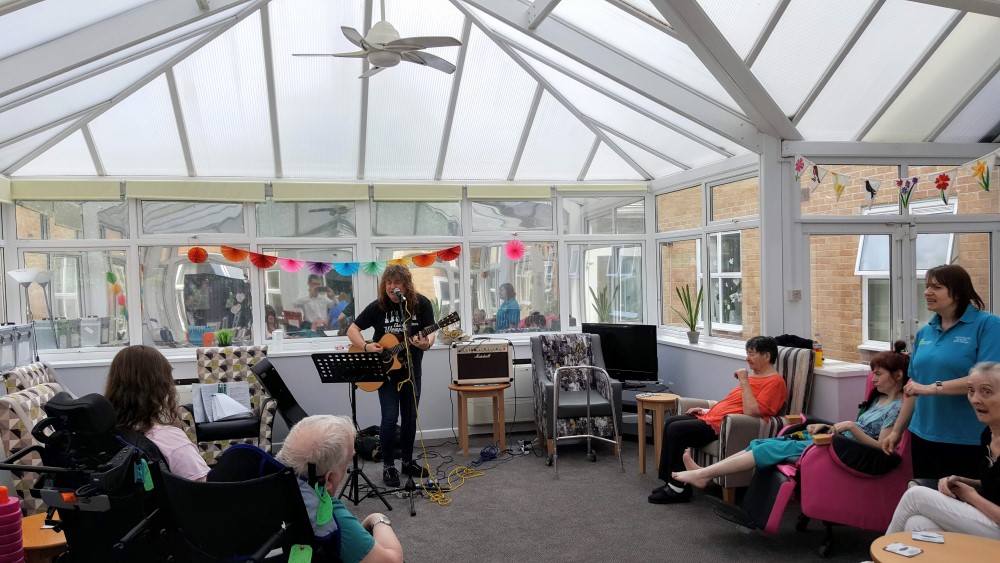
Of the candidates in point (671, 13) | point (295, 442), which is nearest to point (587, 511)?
point (295, 442)

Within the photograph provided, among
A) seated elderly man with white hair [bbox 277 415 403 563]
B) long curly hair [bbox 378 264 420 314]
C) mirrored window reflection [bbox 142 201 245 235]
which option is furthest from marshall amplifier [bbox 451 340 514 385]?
seated elderly man with white hair [bbox 277 415 403 563]

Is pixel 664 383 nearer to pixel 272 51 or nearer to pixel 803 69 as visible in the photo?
pixel 803 69

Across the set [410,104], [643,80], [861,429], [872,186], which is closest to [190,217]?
[410,104]

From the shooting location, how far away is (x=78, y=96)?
499 cm

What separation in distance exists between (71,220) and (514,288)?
166 inches

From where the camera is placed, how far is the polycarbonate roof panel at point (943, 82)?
4375 millimetres

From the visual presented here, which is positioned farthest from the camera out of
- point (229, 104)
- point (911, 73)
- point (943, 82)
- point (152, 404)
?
point (229, 104)

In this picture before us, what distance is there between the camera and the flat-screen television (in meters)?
6.11

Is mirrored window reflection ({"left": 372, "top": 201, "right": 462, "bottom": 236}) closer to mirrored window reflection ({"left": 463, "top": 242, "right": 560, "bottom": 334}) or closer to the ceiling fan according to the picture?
mirrored window reflection ({"left": 463, "top": 242, "right": 560, "bottom": 334})

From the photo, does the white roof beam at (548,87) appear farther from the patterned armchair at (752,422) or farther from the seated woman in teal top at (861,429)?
the seated woman in teal top at (861,429)

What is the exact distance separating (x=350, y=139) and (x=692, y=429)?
3.89 meters

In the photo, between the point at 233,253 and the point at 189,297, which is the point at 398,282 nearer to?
the point at 233,253

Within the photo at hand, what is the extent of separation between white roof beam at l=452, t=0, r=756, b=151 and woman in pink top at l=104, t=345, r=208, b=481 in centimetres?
331

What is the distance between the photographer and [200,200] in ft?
19.9
